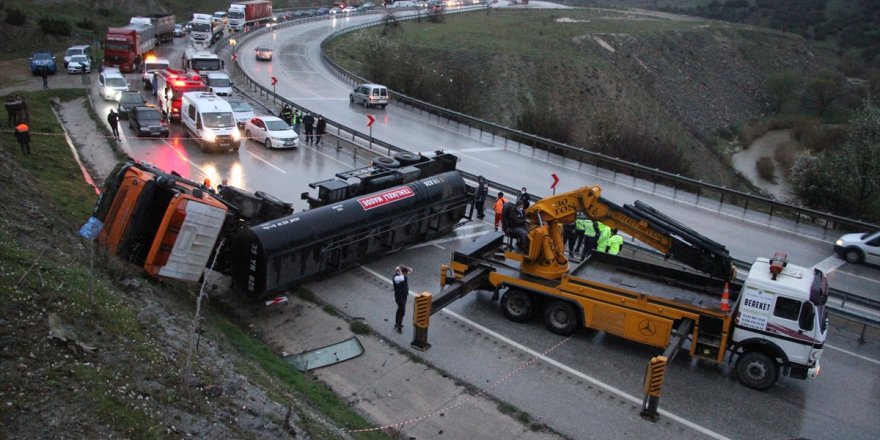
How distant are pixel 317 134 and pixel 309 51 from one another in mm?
37625

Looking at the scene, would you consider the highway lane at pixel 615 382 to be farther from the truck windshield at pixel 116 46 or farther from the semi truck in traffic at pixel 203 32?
the semi truck in traffic at pixel 203 32

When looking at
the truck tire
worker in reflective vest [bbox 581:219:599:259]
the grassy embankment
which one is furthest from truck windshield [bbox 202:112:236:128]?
worker in reflective vest [bbox 581:219:599:259]

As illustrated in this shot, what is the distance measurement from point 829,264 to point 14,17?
59981mm

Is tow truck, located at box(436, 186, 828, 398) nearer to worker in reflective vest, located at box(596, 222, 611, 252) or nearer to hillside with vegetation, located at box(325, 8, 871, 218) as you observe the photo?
worker in reflective vest, located at box(596, 222, 611, 252)

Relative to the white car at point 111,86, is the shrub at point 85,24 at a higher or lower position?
higher

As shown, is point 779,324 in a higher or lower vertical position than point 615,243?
higher

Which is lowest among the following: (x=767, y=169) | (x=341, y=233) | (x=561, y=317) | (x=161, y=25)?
(x=767, y=169)

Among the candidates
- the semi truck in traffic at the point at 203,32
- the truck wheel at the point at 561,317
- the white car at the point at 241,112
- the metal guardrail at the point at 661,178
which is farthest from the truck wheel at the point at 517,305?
the semi truck in traffic at the point at 203,32

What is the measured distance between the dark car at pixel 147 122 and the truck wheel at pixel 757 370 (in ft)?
84.3

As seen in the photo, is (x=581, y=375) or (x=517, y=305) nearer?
(x=581, y=375)

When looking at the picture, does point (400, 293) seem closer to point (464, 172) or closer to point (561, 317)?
point (561, 317)

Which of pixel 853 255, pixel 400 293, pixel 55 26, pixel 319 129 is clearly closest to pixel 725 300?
pixel 400 293

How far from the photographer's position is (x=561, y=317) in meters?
15.1

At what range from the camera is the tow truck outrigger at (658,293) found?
42.7 ft
